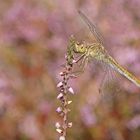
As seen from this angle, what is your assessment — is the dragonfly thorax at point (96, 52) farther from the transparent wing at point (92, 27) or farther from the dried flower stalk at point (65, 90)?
the dried flower stalk at point (65, 90)

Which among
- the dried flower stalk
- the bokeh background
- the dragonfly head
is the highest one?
the bokeh background

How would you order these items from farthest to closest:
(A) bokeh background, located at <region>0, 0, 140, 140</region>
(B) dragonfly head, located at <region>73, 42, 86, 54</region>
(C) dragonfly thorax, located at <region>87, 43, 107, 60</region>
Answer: (A) bokeh background, located at <region>0, 0, 140, 140</region>
(C) dragonfly thorax, located at <region>87, 43, 107, 60</region>
(B) dragonfly head, located at <region>73, 42, 86, 54</region>

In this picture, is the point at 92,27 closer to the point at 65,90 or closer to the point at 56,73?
the point at 65,90

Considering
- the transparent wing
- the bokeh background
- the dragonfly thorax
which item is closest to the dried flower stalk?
the dragonfly thorax

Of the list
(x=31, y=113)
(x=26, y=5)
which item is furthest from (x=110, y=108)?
(x=26, y=5)

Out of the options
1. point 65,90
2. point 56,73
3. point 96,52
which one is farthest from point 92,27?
point 56,73

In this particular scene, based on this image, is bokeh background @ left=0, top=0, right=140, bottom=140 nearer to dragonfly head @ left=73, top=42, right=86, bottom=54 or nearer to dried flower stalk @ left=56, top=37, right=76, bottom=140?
dragonfly head @ left=73, top=42, right=86, bottom=54

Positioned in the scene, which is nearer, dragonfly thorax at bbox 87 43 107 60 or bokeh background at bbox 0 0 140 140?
dragonfly thorax at bbox 87 43 107 60

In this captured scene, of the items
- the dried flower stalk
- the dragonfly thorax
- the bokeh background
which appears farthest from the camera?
the bokeh background

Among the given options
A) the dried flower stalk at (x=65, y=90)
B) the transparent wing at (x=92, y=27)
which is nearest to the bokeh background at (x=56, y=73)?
the transparent wing at (x=92, y=27)

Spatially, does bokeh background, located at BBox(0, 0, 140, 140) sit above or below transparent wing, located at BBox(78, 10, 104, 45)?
above
